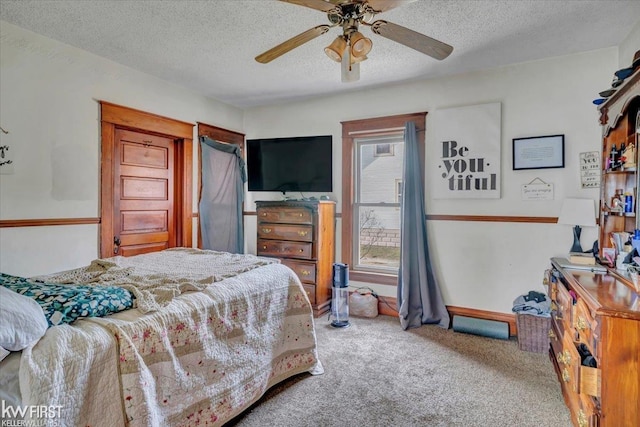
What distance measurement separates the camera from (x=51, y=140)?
8.90ft

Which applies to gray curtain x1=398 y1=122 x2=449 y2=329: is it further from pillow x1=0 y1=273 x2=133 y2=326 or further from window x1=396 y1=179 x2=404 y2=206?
pillow x1=0 y1=273 x2=133 y2=326

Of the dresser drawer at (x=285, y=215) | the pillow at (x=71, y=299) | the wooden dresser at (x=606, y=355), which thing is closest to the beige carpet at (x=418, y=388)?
the wooden dresser at (x=606, y=355)

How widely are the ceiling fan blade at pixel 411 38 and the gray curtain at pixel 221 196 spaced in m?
2.75

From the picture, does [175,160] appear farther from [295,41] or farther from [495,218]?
[495,218]

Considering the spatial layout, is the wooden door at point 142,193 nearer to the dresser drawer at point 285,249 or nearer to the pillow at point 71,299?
the dresser drawer at point 285,249

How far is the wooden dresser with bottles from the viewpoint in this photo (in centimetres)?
204

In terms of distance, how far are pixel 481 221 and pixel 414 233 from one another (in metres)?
0.64

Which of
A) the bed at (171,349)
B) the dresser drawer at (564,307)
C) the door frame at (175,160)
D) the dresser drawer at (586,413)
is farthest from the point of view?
the door frame at (175,160)

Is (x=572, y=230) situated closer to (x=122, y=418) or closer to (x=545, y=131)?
(x=545, y=131)

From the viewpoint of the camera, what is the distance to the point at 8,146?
247 cm

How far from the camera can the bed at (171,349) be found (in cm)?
118

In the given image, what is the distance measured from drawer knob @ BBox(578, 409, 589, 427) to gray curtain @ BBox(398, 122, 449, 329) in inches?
66.9

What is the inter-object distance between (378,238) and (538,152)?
1774 millimetres
